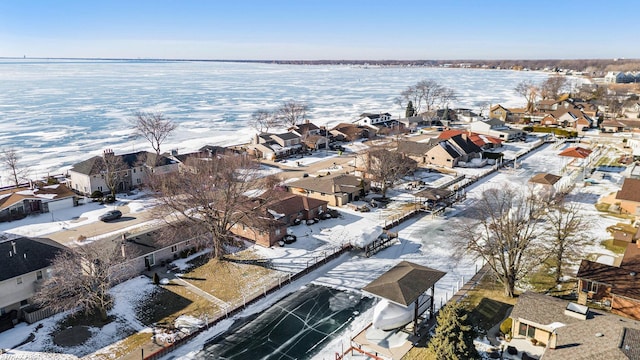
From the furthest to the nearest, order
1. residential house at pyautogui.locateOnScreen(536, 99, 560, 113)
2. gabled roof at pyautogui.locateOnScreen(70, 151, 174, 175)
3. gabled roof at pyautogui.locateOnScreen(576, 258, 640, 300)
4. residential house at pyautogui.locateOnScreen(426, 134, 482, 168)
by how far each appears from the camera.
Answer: residential house at pyautogui.locateOnScreen(536, 99, 560, 113)
residential house at pyautogui.locateOnScreen(426, 134, 482, 168)
gabled roof at pyautogui.locateOnScreen(70, 151, 174, 175)
gabled roof at pyautogui.locateOnScreen(576, 258, 640, 300)

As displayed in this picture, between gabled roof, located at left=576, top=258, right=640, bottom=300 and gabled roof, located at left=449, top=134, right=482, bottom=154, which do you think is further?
gabled roof, located at left=449, top=134, right=482, bottom=154

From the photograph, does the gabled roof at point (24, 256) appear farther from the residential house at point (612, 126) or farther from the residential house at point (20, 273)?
the residential house at point (612, 126)

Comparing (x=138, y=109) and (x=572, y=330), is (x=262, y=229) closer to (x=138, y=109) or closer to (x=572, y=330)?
(x=572, y=330)

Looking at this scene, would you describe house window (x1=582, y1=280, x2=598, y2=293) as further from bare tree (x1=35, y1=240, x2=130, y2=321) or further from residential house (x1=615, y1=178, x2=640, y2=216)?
bare tree (x1=35, y1=240, x2=130, y2=321)

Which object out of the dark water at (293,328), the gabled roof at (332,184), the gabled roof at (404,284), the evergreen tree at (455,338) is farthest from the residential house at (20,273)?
the gabled roof at (332,184)

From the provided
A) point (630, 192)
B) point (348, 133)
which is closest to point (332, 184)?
point (630, 192)

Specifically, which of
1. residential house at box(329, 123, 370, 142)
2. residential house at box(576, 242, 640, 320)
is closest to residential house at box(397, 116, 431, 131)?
residential house at box(329, 123, 370, 142)
